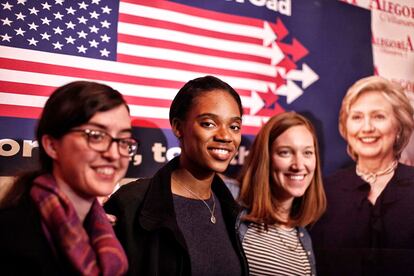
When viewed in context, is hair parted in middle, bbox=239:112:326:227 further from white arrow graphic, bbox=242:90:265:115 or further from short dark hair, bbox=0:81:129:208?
short dark hair, bbox=0:81:129:208

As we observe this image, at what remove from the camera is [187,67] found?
2486 millimetres

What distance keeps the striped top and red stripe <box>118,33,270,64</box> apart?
3.42 feet

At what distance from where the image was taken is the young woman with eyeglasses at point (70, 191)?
4.14ft

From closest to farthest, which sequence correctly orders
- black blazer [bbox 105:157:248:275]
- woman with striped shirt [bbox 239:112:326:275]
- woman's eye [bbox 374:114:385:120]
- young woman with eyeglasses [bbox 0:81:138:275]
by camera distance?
young woman with eyeglasses [bbox 0:81:138:275] < black blazer [bbox 105:157:248:275] < woman with striped shirt [bbox 239:112:326:275] < woman's eye [bbox 374:114:385:120]

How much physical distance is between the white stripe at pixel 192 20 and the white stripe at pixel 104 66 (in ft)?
0.91

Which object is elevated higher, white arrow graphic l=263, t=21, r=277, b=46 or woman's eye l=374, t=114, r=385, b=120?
white arrow graphic l=263, t=21, r=277, b=46

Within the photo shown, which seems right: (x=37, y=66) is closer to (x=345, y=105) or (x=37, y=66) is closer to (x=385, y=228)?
(x=345, y=105)

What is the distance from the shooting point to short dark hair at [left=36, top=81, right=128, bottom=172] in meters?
1.34

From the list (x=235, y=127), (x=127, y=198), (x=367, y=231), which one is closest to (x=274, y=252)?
(x=235, y=127)

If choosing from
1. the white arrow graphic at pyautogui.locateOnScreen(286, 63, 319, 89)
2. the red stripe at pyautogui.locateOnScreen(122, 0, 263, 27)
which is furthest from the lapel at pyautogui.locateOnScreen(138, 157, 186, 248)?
the white arrow graphic at pyautogui.locateOnScreen(286, 63, 319, 89)

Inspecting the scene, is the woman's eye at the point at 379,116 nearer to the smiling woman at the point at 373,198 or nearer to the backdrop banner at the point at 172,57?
the smiling woman at the point at 373,198

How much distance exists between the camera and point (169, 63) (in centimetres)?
242

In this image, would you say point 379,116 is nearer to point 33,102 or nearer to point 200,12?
point 200,12

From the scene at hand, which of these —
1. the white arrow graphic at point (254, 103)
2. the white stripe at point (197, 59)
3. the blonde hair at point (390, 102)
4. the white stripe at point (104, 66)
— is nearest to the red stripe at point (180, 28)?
the white stripe at point (197, 59)
